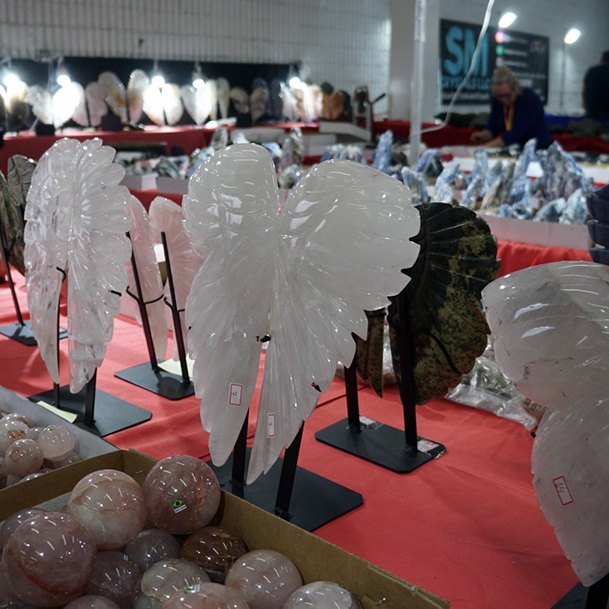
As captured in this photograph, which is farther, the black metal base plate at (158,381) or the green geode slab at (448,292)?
the black metal base plate at (158,381)

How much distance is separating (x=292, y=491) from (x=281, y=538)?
38 cm

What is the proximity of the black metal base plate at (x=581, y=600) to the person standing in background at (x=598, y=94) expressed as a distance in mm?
5844

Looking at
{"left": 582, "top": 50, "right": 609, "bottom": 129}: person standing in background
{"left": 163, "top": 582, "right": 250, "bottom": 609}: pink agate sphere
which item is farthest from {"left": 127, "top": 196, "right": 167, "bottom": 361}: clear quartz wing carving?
{"left": 582, "top": 50, "right": 609, "bottom": 129}: person standing in background

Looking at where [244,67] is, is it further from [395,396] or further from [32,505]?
[32,505]

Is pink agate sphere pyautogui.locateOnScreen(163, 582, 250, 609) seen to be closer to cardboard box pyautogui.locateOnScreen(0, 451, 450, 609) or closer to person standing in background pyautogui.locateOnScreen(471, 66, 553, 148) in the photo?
cardboard box pyautogui.locateOnScreen(0, 451, 450, 609)

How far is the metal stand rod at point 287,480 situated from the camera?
1.35 m

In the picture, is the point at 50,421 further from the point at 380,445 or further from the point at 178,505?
the point at 380,445

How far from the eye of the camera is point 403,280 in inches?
45.1

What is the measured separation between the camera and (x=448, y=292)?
1.37 meters

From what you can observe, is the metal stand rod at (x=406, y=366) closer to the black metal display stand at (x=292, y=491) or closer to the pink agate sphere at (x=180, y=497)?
the black metal display stand at (x=292, y=491)

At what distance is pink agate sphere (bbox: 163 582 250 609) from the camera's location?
893 millimetres

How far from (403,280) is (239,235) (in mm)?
292

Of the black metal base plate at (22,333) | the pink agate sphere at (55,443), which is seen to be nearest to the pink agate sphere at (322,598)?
the pink agate sphere at (55,443)

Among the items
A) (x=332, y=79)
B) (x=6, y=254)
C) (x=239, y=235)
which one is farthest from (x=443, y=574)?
(x=332, y=79)
